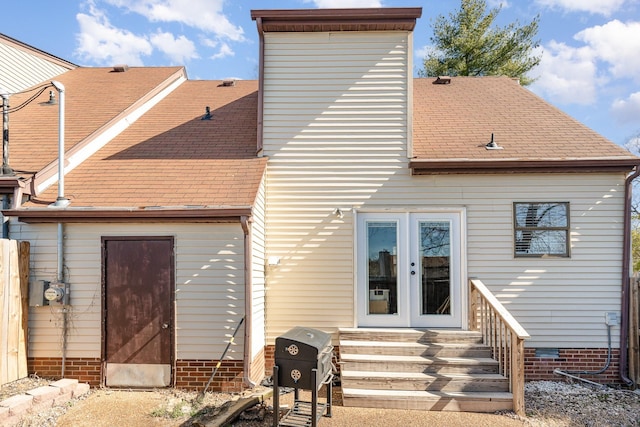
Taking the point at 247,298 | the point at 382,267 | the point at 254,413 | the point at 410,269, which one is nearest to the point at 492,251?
the point at 410,269

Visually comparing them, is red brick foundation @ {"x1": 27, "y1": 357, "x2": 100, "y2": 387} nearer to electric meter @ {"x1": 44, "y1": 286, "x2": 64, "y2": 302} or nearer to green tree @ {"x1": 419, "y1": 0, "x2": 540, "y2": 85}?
electric meter @ {"x1": 44, "y1": 286, "x2": 64, "y2": 302}

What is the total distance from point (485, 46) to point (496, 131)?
11150 mm

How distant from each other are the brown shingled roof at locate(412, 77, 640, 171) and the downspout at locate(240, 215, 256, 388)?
3.07 meters

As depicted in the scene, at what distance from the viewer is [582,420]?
238 inches

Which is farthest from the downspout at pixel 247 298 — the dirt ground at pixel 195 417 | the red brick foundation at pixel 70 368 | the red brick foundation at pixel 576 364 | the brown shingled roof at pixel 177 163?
the red brick foundation at pixel 70 368

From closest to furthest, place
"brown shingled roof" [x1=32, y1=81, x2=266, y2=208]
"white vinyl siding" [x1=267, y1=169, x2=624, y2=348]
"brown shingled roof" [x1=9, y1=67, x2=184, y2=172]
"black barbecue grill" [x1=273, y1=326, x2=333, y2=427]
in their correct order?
1. "black barbecue grill" [x1=273, y1=326, x2=333, y2=427]
2. "brown shingled roof" [x1=32, y1=81, x2=266, y2=208]
3. "white vinyl siding" [x1=267, y1=169, x2=624, y2=348]
4. "brown shingled roof" [x1=9, y1=67, x2=184, y2=172]

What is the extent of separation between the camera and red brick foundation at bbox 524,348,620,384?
764 centimetres

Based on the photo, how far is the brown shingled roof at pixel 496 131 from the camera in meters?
7.73

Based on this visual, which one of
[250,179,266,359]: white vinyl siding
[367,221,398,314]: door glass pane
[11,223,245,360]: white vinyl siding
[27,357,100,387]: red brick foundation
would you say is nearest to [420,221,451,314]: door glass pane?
[367,221,398,314]: door glass pane

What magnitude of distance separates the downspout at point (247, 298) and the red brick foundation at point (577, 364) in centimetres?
464

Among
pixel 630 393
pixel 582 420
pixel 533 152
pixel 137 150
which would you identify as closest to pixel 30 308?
pixel 137 150

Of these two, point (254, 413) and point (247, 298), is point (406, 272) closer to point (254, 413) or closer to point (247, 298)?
point (247, 298)

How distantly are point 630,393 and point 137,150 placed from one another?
9161 mm

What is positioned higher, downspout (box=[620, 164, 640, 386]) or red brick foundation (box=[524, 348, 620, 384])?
downspout (box=[620, 164, 640, 386])
